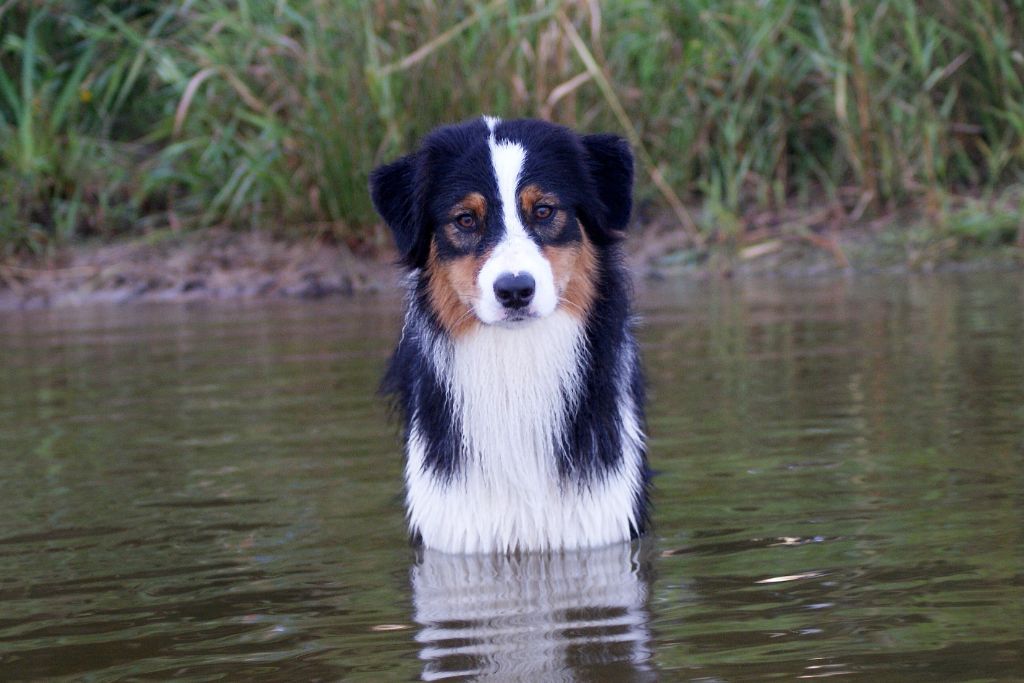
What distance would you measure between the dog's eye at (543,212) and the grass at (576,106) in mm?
7968

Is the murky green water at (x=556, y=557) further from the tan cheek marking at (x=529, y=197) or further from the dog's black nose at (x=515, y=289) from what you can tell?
the tan cheek marking at (x=529, y=197)

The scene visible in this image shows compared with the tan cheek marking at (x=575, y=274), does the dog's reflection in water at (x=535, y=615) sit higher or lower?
lower

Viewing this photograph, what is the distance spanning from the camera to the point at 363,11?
13.0 meters

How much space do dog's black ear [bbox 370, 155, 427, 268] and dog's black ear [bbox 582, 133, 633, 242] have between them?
1.87ft

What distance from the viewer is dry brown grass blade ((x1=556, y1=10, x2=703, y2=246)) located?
1260cm

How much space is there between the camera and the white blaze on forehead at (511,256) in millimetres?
4312

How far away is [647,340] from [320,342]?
6.97ft

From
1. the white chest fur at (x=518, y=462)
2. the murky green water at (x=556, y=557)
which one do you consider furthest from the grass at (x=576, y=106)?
the white chest fur at (x=518, y=462)

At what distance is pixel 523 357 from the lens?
187 inches

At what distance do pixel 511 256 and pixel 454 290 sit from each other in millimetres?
342

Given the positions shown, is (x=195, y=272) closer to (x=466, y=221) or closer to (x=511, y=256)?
(x=466, y=221)

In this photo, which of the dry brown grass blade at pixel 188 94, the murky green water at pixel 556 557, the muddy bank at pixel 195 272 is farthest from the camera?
the dry brown grass blade at pixel 188 94

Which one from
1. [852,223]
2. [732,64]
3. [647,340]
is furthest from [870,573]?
[732,64]

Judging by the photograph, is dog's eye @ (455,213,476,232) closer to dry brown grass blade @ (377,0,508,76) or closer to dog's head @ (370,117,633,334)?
dog's head @ (370,117,633,334)
